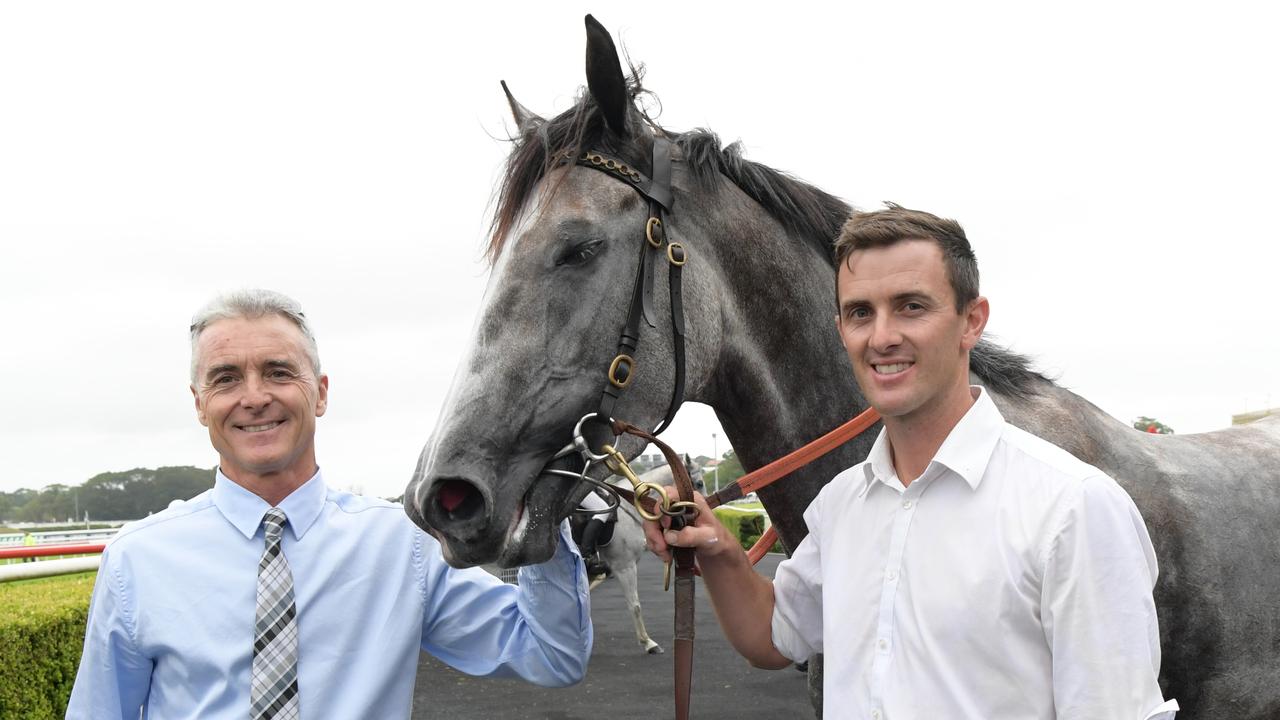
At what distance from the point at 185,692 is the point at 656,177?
5.26ft

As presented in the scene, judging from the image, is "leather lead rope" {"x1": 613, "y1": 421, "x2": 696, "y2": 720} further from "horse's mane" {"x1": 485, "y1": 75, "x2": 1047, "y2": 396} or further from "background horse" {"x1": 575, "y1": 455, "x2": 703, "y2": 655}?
"background horse" {"x1": 575, "y1": 455, "x2": 703, "y2": 655}

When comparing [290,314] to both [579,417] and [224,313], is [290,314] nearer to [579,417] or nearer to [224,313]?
[224,313]

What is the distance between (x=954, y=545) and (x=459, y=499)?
1.01 metres

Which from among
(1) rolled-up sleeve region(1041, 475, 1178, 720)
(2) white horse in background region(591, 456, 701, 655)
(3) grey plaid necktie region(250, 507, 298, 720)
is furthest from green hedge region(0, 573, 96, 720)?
(2) white horse in background region(591, 456, 701, 655)

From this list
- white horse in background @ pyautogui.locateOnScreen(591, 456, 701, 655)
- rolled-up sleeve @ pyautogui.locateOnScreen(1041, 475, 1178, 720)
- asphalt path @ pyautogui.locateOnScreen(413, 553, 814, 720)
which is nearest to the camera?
rolled-up sleeve @ pyautogui.locateOnScreen(1041, 475, 1178, 720)

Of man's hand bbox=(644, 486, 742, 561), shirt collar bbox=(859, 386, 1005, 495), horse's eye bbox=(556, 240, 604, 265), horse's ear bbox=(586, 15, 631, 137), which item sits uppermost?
horse's ear bbox=(586, 15, 631, 137)

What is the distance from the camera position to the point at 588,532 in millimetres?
4418

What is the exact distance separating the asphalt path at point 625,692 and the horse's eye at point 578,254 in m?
6.78

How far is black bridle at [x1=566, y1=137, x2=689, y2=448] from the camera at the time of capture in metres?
2.17

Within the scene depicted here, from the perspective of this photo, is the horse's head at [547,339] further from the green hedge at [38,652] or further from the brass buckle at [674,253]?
the green hedge at [38,652]

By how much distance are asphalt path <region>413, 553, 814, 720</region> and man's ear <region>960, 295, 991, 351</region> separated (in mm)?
7194

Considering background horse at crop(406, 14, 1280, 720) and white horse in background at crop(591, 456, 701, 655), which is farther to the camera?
white horse in background at crop(591, 456, 701, 655)

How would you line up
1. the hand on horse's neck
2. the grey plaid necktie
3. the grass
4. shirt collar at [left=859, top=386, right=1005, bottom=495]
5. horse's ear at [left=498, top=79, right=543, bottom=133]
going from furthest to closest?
the grass
horse's ear at [left=498, top=79, right=543, bottom=133]
the grey plaid necktie
the hand on horse's neck
shirt collar at [left=859, top=386, right=1005, bottom=495]

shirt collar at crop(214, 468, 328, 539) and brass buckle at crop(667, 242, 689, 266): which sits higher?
brass buckle at crop(667, 242, 689, 266)
